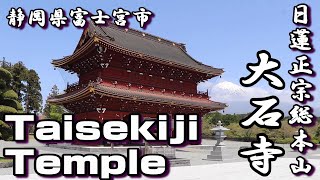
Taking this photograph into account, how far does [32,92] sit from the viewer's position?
2500 inches

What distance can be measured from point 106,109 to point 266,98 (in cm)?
1832

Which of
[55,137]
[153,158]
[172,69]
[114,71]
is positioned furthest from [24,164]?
[172,69]

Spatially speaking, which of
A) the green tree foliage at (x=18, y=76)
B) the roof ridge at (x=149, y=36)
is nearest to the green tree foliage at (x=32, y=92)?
the green tree foliage at (x=18, y=76)

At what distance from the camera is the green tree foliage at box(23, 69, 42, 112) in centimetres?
6278

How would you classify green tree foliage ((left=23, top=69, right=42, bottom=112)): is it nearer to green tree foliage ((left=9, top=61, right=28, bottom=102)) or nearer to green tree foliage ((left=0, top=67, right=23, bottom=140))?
green tree foliage ((left=9, top=61, right=28, bottom=102))

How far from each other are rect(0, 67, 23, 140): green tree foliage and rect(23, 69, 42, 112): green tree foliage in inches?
1904

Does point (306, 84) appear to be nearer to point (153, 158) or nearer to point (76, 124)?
point (153, 158)

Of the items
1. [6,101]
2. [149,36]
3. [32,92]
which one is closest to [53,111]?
[32,92]

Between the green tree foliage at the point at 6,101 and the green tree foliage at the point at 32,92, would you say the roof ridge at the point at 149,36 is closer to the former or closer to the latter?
the green tree foliage at the point at 6,101

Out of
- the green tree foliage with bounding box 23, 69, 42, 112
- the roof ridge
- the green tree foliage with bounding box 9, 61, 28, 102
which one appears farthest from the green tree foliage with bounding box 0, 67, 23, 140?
the green tree foliage with bounding box 23, 69, 42, 112

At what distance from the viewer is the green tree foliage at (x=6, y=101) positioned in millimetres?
16508

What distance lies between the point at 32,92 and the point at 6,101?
49.4 meters

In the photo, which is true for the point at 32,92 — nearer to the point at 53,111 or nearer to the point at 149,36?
the point at 53,111

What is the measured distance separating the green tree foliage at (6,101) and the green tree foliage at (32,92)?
48360 millimetres
